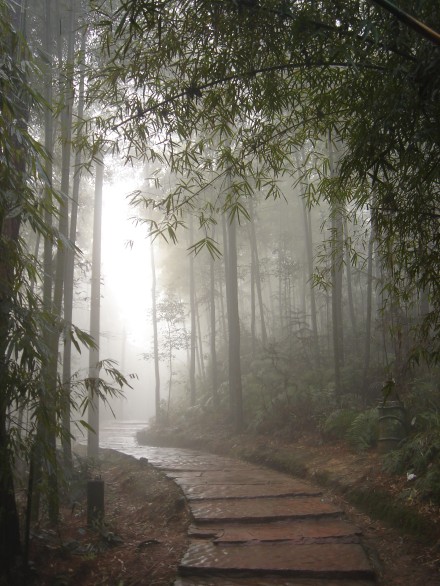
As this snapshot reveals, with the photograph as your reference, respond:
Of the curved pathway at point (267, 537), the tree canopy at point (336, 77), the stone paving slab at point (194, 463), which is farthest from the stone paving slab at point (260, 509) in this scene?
the tree canopy at point (336, 77)

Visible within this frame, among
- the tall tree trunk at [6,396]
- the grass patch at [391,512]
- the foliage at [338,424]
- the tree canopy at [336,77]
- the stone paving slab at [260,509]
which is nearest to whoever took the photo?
the tree canopy at [336,77]

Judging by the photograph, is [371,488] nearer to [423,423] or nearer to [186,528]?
[423,423]

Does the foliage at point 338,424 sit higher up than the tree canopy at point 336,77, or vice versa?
the tree canopy at point 336,77

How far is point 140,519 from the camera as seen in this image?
548 centimetres

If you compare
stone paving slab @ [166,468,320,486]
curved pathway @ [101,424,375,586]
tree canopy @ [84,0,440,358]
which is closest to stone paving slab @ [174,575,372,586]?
curved pathway @ [101,424,375,586]

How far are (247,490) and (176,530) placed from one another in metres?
1.15

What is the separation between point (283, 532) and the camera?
4.02 meters

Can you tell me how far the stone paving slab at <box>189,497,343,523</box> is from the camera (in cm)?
439

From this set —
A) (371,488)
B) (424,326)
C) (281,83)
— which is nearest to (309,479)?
(371,488)

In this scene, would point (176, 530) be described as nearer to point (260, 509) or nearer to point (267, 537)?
point (260, 509)

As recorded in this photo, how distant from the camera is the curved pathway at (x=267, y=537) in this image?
3.23 meters

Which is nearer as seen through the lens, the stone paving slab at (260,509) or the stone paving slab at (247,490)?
the stone paving slab at (260,509)

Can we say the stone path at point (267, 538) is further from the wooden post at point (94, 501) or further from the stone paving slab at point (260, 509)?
the wooden post at point (94, 501)

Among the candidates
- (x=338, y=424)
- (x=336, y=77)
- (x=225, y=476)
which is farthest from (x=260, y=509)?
(x=336, y=77)
